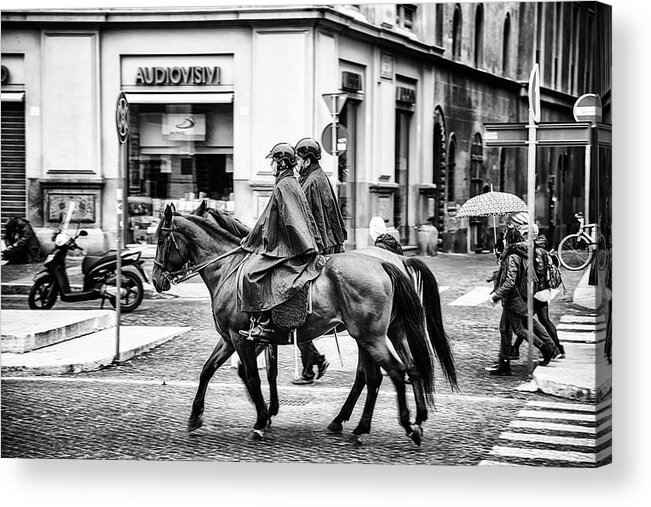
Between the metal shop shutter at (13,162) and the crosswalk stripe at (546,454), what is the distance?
14.5 ft

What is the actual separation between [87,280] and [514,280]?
3633mm

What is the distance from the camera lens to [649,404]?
968 centimetres

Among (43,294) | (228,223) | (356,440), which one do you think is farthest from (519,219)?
(43,294)

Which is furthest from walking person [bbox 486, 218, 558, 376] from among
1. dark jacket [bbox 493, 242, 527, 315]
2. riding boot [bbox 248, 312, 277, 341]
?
riding boot [bbox 248, 312, 277, 341]

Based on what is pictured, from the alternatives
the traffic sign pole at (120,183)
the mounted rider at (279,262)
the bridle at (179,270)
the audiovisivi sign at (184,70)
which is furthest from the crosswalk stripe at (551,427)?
the audiovisivi sign at (184,70)

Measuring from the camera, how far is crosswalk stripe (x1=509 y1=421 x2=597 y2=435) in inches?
372

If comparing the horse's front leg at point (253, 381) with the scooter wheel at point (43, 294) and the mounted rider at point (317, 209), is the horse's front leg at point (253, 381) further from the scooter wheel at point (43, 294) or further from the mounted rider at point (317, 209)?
the scooter wheel at point (43, 294)

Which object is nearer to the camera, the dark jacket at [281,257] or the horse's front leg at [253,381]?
the dark jacket at [281,257]

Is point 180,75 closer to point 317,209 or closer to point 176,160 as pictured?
point 176,160

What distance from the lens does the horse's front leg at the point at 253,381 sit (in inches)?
370

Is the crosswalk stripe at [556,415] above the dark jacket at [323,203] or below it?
below

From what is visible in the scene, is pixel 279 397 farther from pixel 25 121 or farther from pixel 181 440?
pixel 25 121

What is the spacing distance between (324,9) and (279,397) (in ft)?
10.3

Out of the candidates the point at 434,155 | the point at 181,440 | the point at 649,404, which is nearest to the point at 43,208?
the point at 181,440
